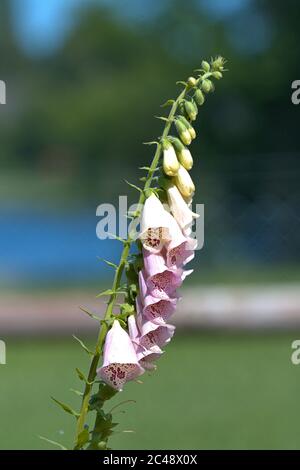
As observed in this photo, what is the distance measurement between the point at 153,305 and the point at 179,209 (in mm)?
122

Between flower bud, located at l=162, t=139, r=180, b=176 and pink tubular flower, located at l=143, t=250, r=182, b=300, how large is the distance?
0.11 m

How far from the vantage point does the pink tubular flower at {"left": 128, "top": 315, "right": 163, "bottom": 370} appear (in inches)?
52.8

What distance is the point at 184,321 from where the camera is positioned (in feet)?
23.3

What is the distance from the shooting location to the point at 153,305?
1331 mm

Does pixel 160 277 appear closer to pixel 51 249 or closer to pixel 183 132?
pixel 183 132

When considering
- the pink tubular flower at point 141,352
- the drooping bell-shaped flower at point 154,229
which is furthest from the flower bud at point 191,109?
the pink tubular flower at point 141,352

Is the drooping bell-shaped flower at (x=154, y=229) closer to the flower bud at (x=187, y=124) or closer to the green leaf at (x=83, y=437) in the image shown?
the flower bud at (x=187, y=124)

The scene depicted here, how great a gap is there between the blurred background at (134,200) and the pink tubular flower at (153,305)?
217mm

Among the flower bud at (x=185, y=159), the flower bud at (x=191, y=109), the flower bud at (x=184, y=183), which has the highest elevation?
the flower bud at (x=191, y=109)

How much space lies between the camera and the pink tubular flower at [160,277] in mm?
1315

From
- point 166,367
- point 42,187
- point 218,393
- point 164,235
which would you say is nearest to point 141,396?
point 218,393

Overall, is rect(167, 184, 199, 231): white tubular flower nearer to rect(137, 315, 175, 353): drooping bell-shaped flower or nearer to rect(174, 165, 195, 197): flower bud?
rect(174, 165, 195, 197): flower bud

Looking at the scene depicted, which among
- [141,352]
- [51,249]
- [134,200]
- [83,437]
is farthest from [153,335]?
[51,249]

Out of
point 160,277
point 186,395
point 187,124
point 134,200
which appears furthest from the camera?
point 134,200
